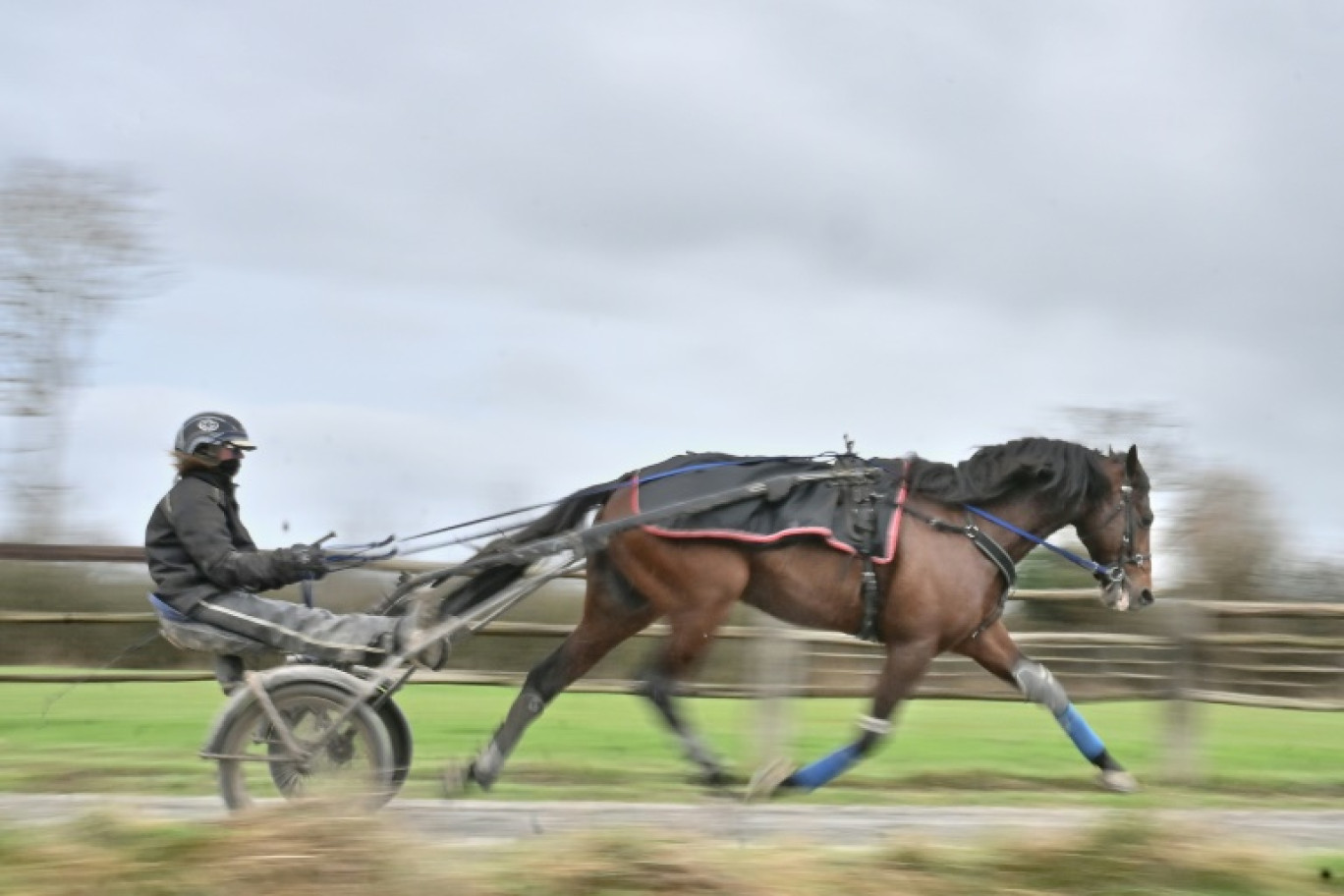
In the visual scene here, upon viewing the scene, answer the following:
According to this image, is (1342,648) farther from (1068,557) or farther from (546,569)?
(546,569)

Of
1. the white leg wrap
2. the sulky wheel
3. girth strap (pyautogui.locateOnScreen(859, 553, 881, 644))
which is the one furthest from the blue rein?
the sulky wheel

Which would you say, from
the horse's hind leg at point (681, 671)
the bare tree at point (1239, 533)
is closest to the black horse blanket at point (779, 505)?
the horse's hind leg at point (681, 671)

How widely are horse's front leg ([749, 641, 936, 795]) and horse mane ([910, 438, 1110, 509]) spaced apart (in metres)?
0.82

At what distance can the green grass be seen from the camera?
7746 millimetres

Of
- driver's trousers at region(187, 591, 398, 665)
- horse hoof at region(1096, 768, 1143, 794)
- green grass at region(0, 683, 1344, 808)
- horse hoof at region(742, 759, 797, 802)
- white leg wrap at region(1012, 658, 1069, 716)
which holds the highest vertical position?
driver's trousers at region(187, 591, 398, 665)

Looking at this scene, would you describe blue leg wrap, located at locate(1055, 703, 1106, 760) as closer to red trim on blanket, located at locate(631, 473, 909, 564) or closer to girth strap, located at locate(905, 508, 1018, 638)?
girth strap, located at locate(905, 508, 1018, 638)

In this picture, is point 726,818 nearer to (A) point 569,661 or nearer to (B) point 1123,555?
(A) point 569,661

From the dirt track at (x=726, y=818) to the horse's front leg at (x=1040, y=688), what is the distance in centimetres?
24

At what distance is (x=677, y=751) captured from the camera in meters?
8.51

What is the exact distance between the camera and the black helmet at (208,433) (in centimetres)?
587

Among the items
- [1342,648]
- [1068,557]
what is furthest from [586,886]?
[1342,648]

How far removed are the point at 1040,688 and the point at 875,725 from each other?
987 millimetres

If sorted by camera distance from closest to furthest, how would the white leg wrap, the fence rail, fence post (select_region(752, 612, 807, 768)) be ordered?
the white leg wrap
fence post (select_region(752, 612, 807, 768))
the fence rail

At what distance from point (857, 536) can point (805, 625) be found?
518 millimetres
